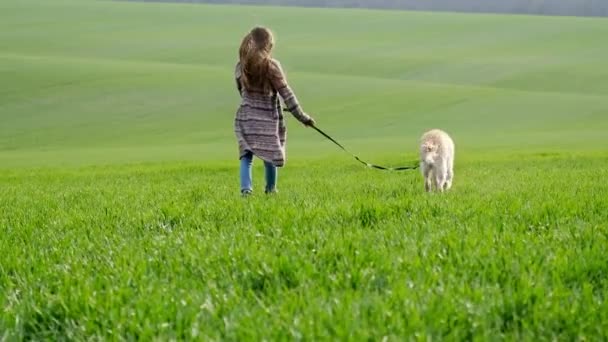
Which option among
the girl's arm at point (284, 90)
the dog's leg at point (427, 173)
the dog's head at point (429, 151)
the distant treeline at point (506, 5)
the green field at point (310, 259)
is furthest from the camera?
the distant treeline at point (506, 5)

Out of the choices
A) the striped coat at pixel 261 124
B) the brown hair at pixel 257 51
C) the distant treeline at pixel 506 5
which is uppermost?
the distant treeline at pixel 506 5

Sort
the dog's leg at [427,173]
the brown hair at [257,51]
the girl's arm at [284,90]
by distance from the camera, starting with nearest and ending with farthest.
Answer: the brown hair at [257,51], the girl's arm at [284,90], the dog's leg at [427,173]

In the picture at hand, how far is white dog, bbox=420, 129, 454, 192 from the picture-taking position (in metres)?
10.2

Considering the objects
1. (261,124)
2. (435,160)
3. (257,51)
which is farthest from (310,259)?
(435,160)

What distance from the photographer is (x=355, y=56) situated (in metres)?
60.6

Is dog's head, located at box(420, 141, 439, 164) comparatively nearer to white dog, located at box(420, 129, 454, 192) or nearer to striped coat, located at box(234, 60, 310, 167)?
white dog, located at box(420, 129, 454, 192)

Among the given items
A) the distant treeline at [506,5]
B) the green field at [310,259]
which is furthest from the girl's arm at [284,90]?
the distant treeline at [506,5]

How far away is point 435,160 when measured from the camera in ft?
33.3

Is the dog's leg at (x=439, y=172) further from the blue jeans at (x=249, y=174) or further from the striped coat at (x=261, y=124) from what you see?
the blue jeans at (x=249, y=174)

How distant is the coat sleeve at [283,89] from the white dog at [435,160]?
170 centimetres

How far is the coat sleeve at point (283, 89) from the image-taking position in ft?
30.2

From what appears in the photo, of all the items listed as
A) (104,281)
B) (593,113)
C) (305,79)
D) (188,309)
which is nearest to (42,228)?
(104,281)

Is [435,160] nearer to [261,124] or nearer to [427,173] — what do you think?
[427,173]

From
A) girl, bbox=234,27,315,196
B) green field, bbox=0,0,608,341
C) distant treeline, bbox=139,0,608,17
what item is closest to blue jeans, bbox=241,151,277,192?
girl, bbox=234,27,315,196
